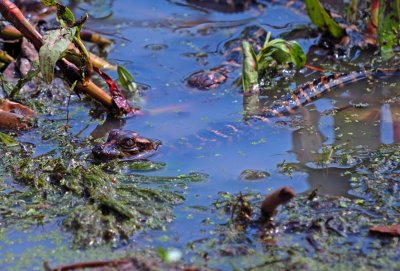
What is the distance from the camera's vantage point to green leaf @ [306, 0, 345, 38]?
5004 mm

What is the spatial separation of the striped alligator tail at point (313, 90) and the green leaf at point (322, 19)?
0.48m

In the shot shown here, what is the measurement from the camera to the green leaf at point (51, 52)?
360 cm

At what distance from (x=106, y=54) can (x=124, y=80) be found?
82 centimetres

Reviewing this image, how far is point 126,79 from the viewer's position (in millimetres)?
4551

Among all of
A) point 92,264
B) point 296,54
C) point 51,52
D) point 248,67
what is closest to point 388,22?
point 296,54

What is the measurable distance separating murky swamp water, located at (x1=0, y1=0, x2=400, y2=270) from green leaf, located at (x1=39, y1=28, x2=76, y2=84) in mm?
524

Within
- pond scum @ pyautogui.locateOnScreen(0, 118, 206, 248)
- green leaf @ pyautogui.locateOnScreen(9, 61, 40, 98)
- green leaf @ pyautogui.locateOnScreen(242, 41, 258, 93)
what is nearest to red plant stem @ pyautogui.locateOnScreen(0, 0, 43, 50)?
green leaf @ pyautogui.locateOnScreen(9, 61, 40, 98)

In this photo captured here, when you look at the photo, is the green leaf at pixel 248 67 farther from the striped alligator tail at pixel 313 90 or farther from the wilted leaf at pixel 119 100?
the wilted leaf at pixel 119 100

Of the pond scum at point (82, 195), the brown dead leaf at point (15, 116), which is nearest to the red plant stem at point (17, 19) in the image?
the brown dead leaf at point (15, 116)

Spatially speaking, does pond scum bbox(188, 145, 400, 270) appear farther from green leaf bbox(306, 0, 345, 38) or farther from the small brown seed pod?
green leaf bbox(306, 0, 345, 38)

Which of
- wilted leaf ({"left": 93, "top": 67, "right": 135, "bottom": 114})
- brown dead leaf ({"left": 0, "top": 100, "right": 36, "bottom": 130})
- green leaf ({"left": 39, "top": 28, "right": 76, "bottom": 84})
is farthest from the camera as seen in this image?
wilted leaf ({"left": 93, "top": 67, "right": 135, "bottom": 114})

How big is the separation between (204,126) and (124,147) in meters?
0.58

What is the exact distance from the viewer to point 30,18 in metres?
5.53

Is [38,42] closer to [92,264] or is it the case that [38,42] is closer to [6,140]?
[6,140]
